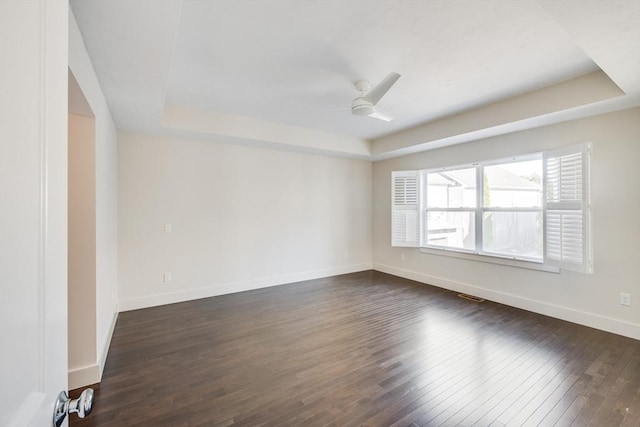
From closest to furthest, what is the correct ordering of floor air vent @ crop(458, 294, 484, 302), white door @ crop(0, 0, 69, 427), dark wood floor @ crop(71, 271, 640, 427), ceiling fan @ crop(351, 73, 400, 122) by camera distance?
white door @ crop(0, 0, 69, 427)
dark wood floor @ crop(71, 271, 640, 427)
ceiling fan @ crop(351, 73, 400, 122)
floor air vent @ crop(458, 294, 484, 302)

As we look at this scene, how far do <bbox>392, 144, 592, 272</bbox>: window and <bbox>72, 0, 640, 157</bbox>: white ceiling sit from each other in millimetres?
916

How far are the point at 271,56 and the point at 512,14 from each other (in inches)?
74.5

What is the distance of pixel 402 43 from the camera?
2352 millimetres

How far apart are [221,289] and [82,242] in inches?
98.8

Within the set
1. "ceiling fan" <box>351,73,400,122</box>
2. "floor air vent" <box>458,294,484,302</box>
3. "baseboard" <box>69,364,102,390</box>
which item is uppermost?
"ceiling fan" <box>351,73,400,122</box>

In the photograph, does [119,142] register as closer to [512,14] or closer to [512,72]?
[512,14]

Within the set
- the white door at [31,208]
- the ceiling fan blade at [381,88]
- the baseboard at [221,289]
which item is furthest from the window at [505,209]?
the white door at [31,208]

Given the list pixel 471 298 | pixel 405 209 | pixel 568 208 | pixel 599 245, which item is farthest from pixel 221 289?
pixel 599 245

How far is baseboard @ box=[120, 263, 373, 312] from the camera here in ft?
12.6

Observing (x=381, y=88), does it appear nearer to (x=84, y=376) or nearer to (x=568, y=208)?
(x=568, y=208)

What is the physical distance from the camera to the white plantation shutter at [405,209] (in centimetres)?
539

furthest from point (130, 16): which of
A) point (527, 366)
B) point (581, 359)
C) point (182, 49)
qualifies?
point (581, 359)

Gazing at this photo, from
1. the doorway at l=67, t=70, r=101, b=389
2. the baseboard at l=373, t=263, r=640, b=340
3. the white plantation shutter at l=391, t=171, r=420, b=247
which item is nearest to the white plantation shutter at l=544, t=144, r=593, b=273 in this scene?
the baseboard at l=373, t=263, r=640, b=340

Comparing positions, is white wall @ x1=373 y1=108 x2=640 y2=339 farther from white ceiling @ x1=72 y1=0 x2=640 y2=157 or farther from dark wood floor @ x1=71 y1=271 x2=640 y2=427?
white ceiling @ x1=72 y1=0 x2=640 y2=157
